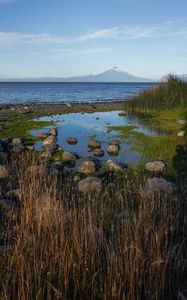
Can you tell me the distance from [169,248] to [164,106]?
25603 mm

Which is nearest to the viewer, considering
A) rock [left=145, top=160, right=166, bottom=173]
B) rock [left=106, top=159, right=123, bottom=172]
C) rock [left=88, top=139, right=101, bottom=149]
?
rock [left=145, top=160, right=166, bottom=173]

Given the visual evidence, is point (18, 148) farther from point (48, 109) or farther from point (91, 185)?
point (48, 109)

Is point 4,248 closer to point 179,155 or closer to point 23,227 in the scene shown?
point 23,227

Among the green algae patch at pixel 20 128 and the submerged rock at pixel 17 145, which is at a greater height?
the submerged rock at pixel 17 145

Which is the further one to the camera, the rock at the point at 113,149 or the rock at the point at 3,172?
the rock at the point at 113,149

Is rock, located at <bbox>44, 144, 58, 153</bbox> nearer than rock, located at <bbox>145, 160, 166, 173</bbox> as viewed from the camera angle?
No

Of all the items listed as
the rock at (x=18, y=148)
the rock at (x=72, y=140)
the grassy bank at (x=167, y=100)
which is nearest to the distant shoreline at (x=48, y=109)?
the grassy bank at (x=167, y=100)

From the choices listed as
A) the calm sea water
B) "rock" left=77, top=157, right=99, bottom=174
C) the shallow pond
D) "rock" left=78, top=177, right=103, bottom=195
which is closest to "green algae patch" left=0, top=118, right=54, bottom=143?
the shallow pond

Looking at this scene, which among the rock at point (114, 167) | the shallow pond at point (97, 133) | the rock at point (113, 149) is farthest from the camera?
the rock at point (113, 149)

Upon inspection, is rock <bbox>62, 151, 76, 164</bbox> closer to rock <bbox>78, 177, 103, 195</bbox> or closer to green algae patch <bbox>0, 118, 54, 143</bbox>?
rock <bbox>78, 177, 103, 195</bbox>

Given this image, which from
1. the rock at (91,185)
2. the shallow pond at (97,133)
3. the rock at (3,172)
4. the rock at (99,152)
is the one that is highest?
the rock at (3,172)

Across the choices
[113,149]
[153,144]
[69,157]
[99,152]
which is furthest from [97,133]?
[69,157]

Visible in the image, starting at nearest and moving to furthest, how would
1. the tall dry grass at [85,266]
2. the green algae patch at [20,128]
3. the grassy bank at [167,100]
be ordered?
1. the tall dry grass at [85,266]
2. the green algae patch at [20,128]
3. the grassy bank at [167,100]

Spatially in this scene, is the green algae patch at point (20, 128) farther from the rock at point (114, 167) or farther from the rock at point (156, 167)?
the rock at point (156, 167)
